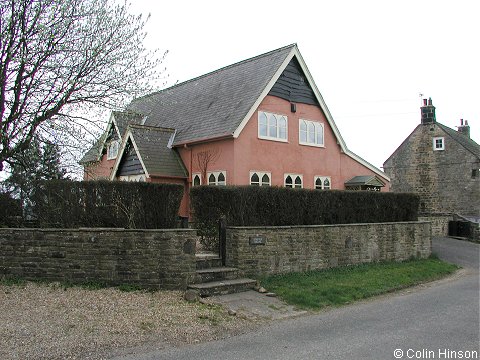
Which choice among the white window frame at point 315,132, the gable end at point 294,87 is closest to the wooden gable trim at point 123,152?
the gable end at point 294,87

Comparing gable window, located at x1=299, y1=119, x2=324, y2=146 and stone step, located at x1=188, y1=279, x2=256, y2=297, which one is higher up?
gable window, located at x1=299, y1=119, x2=324, y2=146

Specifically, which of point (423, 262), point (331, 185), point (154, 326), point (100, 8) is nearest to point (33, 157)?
point (100, 8)

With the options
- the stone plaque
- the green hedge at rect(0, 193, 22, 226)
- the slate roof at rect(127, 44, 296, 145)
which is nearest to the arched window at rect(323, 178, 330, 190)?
the slate roof at rect(127, 44, 296, 145)

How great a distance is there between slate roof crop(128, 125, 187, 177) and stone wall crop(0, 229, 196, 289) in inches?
401

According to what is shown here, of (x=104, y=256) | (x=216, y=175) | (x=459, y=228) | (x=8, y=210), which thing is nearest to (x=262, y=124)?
(x=216, y=175)

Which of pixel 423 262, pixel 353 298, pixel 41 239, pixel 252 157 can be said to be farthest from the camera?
pixel 252 157

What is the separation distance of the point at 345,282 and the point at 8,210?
30.2ft

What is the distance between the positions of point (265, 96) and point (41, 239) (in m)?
13.2

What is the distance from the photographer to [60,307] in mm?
8688

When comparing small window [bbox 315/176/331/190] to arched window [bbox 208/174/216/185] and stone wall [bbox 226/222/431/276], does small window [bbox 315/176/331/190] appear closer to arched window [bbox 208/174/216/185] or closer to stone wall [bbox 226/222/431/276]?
arched window [bbox 208/174/216/185]

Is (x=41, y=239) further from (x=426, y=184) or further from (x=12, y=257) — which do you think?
(x=426, y=184)

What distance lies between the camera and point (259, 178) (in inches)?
829

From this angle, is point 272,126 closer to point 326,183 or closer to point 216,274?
point 326,183

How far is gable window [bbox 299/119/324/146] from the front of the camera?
2302 centimetres
